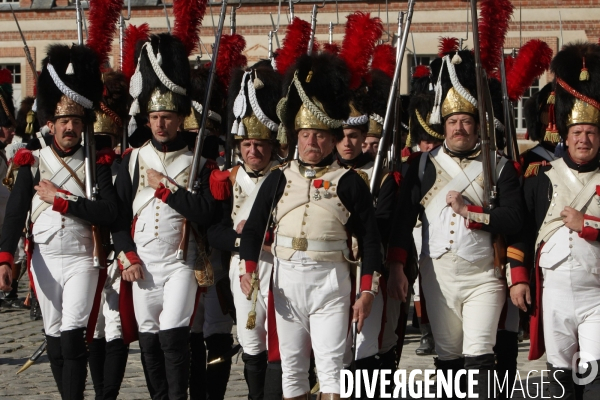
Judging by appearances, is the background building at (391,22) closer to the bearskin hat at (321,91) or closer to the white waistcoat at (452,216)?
the white waistcoat at (452,216)

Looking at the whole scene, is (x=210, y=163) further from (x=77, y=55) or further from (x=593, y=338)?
(x=593, y=338)

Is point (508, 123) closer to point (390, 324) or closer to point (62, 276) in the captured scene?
point (390, 324)

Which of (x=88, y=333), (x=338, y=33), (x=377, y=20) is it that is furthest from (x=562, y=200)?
(x=338, y=33)

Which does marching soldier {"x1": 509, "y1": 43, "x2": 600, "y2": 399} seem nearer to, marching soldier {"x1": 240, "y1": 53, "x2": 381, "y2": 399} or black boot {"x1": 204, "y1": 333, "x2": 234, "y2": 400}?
marching soldier {"x1": 240, "y1": 53, "x2": 381, "y2": 399}

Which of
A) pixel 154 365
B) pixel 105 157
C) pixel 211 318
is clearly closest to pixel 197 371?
pixel 211 318

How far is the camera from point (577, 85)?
255 inches

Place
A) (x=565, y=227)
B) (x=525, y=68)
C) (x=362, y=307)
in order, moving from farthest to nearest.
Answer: (x=525, y=68) → (x=565, y=227) → (x=362, y=307)

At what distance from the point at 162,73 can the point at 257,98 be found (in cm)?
62

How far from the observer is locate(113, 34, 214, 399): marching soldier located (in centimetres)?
679

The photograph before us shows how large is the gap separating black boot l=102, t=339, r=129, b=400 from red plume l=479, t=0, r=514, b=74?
289 centimetres

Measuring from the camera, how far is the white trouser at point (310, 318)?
241 inches

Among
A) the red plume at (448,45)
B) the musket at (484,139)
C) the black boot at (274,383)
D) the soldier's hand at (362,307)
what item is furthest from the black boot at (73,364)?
the red plume at (448,45)

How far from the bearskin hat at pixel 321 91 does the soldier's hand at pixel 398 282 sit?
0.88 metres

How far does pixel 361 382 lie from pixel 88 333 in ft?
5.75
